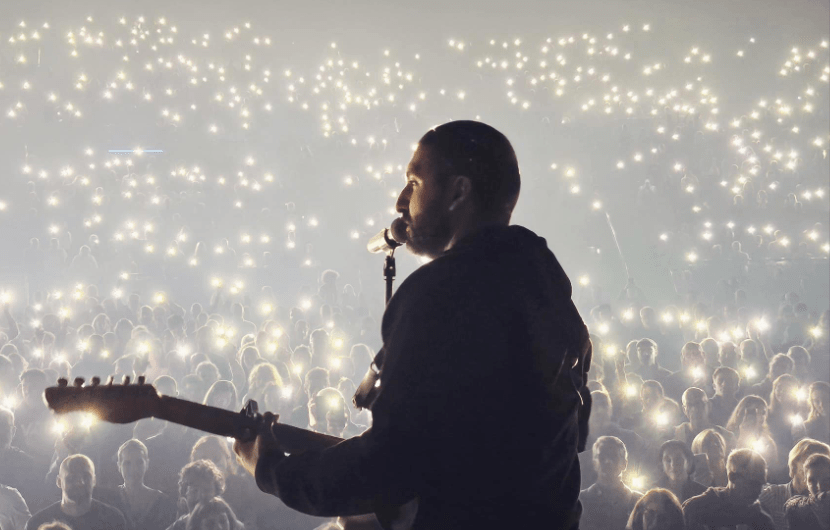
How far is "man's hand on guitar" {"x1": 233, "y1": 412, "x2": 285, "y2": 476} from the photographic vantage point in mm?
1672

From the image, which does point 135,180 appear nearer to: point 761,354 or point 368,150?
point 368,150

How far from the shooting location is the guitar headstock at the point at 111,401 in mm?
1828

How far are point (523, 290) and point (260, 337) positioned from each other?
7686mm

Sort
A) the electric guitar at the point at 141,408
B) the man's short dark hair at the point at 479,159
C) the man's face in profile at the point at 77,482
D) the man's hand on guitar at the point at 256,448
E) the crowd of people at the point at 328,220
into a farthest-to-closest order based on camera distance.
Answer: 1. the crowd of people at the point at 328,220
2. the man's face in profile at the point at 77,482
3. the electric guitar at the point at 141,408
4. the man's hand on guitar at the point at 256,448
5. the man's short dark hair at the point at 479,159

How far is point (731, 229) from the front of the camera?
646 inches

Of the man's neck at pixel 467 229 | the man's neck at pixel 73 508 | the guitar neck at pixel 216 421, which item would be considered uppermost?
the man's neck at pixel 467 229

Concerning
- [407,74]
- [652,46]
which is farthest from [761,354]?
[407,74]

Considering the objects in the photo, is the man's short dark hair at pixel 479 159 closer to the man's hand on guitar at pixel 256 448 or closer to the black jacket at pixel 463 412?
the black jacket at pixel 463 412

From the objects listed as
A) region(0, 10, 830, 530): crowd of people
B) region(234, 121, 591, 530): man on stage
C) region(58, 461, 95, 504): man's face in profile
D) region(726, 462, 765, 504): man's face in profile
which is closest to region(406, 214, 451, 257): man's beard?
region(234, 121, 591, 530): man on stage

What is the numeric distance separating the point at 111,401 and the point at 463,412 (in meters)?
1.38

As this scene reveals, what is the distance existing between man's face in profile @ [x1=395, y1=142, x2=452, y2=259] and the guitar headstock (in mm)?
1166

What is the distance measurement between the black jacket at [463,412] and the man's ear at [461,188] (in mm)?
201

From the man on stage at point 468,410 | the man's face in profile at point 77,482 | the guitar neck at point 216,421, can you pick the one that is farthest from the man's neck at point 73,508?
the man on stage at point 468,410

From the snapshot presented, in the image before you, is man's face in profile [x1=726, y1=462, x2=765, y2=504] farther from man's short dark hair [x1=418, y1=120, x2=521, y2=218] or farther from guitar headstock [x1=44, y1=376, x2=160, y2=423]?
guitar headstock [x1=44, y1=376, x2=160, y2=423]
